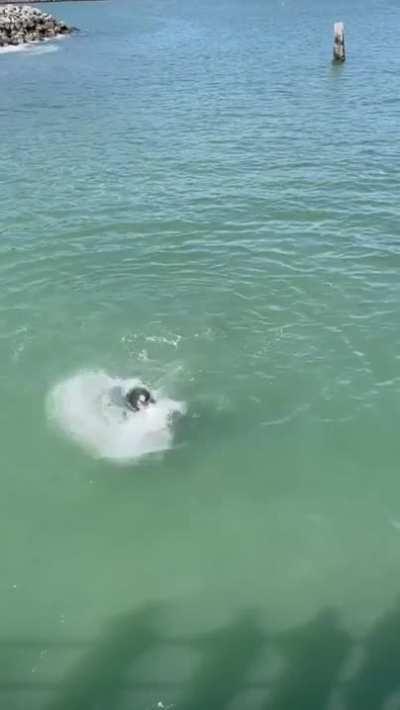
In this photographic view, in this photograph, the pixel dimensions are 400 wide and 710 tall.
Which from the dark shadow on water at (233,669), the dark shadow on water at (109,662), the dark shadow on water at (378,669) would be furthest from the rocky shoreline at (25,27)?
the dark shadow on water at (378,669)

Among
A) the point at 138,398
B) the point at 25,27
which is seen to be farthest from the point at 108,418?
the point at 25,27

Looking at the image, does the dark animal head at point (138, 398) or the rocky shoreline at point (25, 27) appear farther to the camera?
the rocky shoreline at point (25, 27)

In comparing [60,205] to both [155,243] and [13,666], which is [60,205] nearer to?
[155,243]

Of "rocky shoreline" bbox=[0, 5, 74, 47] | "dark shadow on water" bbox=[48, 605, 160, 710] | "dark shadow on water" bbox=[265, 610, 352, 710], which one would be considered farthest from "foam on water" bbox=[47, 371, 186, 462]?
"rocky shoreline" bbox=[0, 5, 74, 47]

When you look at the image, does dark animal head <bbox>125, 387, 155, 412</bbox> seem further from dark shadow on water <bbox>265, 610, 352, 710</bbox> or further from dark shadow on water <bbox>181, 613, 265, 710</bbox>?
dark shadow on water <bbox>265, 610, 352, 710</bbox>

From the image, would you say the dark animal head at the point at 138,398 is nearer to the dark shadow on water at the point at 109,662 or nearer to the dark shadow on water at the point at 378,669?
the dark shadow on water at the point at 109,662

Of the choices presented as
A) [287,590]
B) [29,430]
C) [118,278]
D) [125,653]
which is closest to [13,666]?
[125,653]

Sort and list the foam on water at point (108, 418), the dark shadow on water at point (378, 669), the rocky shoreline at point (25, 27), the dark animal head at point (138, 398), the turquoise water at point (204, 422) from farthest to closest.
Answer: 1. the rocky shoreline at point (25, 27)
2. the dark animal head at point (138, 398)
3. the foam on water at point (108, 418)
4. the turquoise water at point (204, 422)
5. the dark shadow on water at point (378, 669)
